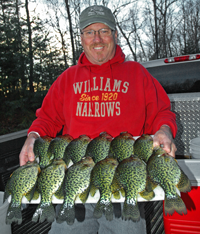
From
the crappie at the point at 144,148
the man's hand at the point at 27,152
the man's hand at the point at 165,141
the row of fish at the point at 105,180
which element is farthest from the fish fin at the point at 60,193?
the man's hand at the point at 165,141

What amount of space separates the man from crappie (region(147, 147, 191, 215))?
507mm

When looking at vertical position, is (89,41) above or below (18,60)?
below

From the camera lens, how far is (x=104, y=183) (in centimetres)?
143

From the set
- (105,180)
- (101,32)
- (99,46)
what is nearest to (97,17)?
(101,32)

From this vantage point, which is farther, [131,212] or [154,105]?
[154,105]

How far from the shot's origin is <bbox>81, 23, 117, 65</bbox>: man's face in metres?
2.18

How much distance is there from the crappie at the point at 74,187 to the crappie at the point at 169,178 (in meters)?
0.46

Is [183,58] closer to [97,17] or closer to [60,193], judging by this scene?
[97,17]

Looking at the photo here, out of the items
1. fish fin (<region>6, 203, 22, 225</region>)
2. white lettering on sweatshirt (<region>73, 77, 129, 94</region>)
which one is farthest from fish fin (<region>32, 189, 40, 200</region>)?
white lettering on sweatshirt (<region>73, 77, 129, 94</region>)

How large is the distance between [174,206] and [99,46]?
5.46ft

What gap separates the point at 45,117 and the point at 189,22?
112 feet

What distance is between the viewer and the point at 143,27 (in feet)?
81.1

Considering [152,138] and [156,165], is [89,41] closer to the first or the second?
[152,138]

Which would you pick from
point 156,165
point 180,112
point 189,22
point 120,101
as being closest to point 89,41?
point 120,101
